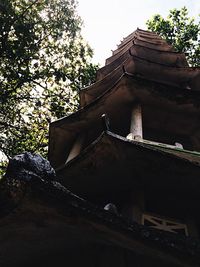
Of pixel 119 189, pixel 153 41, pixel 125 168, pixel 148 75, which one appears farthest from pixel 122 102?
pixel 153 41

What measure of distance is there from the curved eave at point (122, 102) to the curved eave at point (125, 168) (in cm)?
322

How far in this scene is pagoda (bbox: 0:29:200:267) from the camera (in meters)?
3.52

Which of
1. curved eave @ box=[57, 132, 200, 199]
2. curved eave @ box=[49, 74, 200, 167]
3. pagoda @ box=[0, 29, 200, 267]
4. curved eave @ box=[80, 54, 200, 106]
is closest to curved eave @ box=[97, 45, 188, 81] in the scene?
curved eave @ box=[80, 54, 200, 106]

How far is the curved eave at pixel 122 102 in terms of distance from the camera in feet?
29.0

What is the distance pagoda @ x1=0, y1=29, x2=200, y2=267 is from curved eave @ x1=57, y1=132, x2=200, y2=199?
2 cm

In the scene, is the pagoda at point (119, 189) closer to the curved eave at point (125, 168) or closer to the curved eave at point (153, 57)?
the curved eave at point (125, 168)

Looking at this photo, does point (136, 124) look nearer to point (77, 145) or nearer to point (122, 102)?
point (122, 102)

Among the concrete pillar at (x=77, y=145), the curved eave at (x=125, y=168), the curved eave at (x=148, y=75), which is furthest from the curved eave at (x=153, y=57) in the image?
the curved eave at (x=125, y=168)

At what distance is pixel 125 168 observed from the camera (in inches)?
229

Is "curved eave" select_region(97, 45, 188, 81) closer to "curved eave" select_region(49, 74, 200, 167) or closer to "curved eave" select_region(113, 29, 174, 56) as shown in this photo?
"curved eave" select_region(113, 29, 174, 56)

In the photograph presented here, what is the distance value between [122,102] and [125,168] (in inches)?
154

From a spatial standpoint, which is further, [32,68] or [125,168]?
[32,68]

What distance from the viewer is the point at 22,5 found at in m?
14.4

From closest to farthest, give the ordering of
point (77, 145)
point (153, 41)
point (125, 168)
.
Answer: point (125, 168)
point (77, 145)
point (153, 41)
